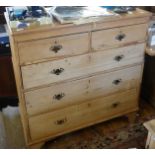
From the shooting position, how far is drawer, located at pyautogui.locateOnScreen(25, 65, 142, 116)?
1603mm

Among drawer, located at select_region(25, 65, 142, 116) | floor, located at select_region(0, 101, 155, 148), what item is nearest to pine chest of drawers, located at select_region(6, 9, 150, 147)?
drawer, located at select_region(25, 65, 142, 116)

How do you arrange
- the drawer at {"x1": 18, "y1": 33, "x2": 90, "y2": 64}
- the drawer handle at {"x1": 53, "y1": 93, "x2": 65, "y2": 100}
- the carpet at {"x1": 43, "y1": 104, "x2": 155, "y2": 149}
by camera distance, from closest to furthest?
the drawer at {"x1": 18, "y1": 33, "x2": 90, "y2": 64} < the drawer handle at {"x1": 53, "y1": 93, "x2": 65, "y2": 100} < the carpet at {"x1": 43, "y1": 104, "x2": 155, "y2": 149}

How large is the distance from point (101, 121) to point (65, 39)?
0.80 meters

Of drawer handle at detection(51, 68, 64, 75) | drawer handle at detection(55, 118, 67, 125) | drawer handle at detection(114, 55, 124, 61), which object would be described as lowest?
drawer handle at detection(55, 118, 67, 125)

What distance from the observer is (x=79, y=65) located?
1608 millimetres

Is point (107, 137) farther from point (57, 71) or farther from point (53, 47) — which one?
point (53, 47)

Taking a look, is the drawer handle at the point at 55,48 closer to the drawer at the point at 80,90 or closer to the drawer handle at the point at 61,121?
the drawer at the point at 80,90

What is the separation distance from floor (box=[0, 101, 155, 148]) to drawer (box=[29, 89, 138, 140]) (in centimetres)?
13

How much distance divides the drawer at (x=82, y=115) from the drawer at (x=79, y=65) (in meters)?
0.26

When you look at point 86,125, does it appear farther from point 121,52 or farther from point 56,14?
point 56,14

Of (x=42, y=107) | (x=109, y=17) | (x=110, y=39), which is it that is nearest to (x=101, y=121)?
(x=42, y=107)

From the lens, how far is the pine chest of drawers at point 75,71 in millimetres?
1437

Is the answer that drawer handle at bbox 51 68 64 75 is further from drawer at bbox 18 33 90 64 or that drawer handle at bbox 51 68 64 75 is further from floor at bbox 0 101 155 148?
floor at bbox 0 101 155 148

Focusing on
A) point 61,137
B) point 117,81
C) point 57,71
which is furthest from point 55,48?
point 61,137
